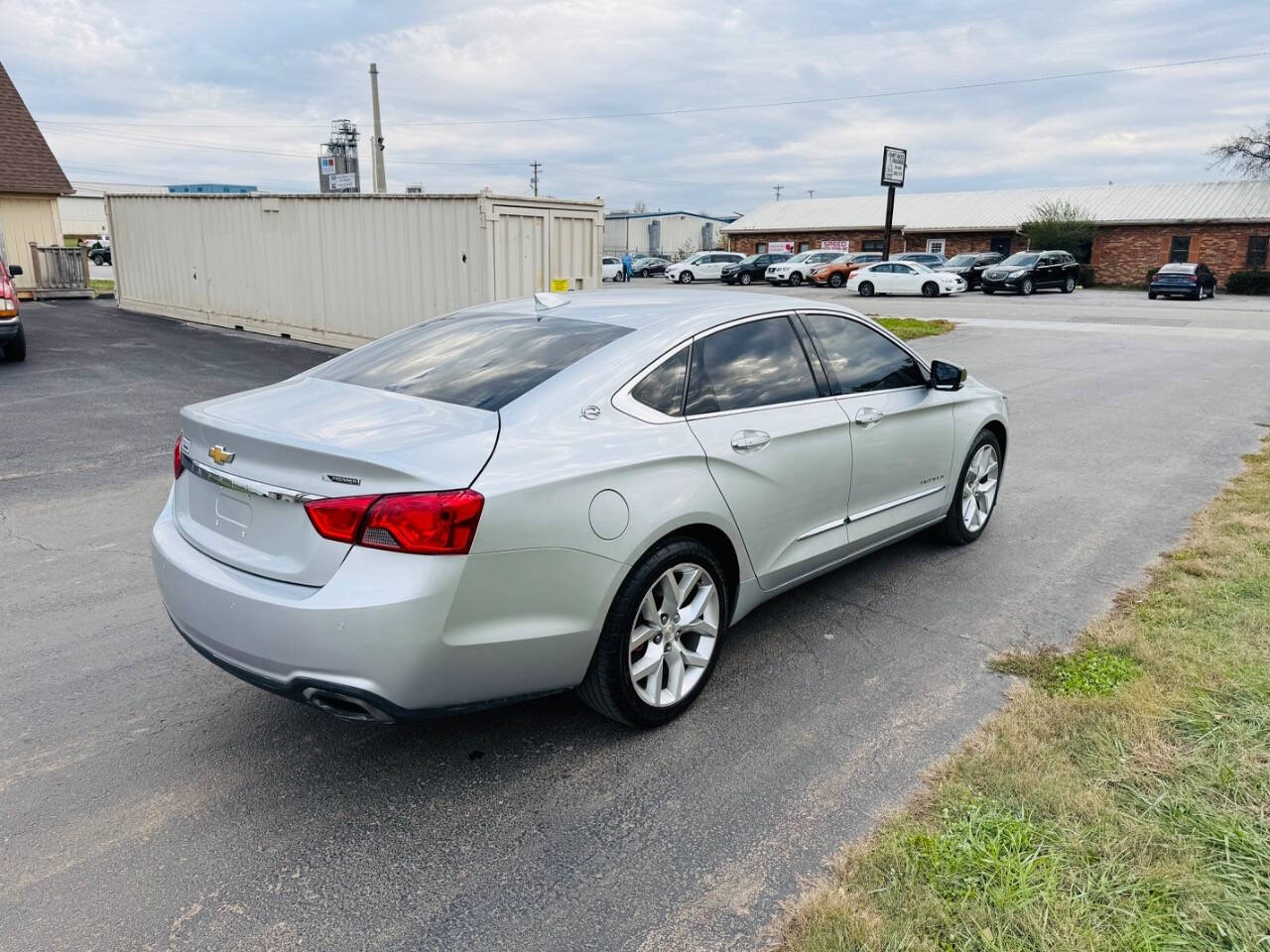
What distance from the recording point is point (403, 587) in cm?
274

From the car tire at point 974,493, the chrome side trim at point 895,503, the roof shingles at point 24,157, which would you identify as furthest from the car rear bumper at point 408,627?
the roof shingles at point 24,157

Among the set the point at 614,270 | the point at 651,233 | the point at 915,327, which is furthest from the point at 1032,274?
the point at 651,233

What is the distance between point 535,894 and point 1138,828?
1.82m

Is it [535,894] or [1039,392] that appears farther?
[1039,392]

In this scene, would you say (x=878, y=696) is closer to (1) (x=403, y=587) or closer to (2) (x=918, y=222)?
(1) (x=403, y=587)

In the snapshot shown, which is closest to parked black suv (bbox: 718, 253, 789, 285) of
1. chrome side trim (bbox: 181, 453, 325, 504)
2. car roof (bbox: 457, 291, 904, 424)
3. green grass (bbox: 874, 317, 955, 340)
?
green grass (bbox: 874, 317, 955, 340)

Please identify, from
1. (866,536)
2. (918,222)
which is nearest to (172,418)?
(866,536)

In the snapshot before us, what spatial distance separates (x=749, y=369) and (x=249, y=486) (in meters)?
2.06

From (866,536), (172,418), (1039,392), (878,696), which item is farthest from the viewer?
(1039,392)

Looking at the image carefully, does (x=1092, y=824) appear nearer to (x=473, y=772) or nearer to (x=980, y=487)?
(x=473, y=772)

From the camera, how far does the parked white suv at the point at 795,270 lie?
4262 centimetres

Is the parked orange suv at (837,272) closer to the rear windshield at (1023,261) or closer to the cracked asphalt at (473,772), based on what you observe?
the rear windshield at (1023,261)

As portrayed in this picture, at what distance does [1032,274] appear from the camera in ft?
116

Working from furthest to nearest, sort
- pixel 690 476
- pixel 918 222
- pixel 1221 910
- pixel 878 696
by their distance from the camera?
pixel 918 222 → pixel 878 696 → pixel 690 476 → pixel 1221 910
